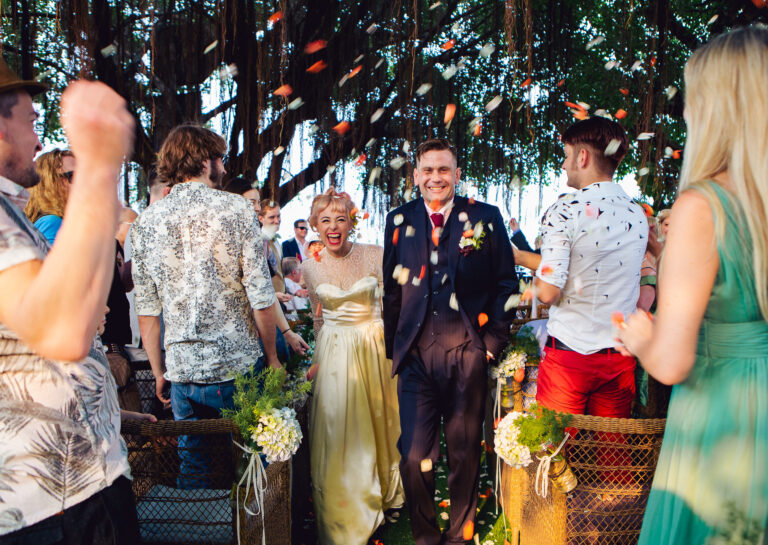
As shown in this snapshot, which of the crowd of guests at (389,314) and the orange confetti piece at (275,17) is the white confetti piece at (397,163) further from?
the crowd of guests at (389,314)

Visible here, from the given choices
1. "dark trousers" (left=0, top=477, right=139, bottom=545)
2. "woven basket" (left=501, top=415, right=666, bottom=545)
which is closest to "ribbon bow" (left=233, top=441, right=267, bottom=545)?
"dark trousers" (left=0, top=477, right=139, bottom=545)

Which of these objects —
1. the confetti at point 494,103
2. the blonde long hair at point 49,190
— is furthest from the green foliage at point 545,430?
the confetti at point 494,103

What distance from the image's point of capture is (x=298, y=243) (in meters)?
8.56

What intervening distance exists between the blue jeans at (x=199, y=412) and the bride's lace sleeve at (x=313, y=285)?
4.11 feet

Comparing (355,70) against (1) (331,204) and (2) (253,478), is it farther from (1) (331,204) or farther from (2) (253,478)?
(2) (253,478)

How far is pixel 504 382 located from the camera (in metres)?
3.14

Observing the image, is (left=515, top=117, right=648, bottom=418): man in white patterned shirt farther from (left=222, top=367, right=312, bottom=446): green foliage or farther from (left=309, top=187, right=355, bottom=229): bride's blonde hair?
(left=309, top=187, right=355, bottom=229): bride's blonde hair

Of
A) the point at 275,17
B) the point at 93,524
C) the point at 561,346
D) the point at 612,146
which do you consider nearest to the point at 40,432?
the point at 93,524

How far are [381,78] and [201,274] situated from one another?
18.9 ft

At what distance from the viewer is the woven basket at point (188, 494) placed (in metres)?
2.03

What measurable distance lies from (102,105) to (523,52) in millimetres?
6976

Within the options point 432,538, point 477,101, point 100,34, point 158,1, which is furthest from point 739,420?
point 477,101

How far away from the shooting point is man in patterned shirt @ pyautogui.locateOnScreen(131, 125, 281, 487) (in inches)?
91.9

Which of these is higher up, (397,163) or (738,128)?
(397,163)
